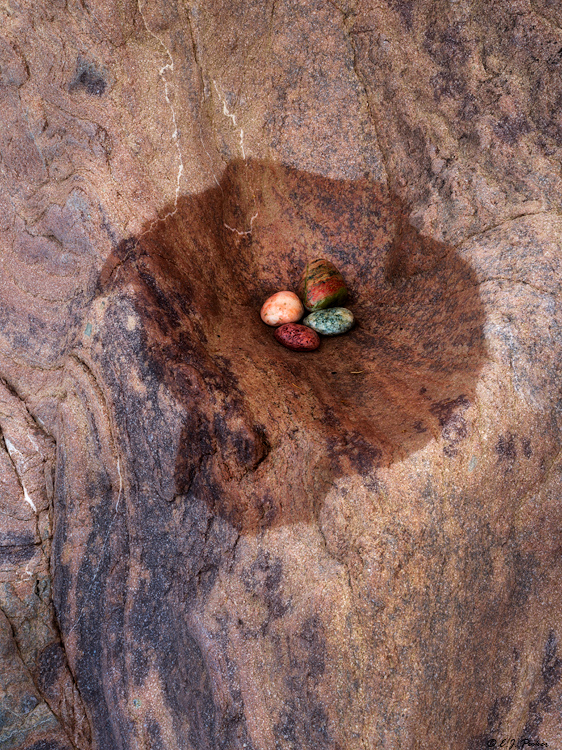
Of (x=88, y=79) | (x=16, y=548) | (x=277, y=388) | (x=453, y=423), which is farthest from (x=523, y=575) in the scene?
(x=88, y=79)

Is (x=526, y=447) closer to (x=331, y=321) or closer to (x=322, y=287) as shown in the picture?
(x=331, y=321)

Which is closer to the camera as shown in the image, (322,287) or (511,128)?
(511,128)

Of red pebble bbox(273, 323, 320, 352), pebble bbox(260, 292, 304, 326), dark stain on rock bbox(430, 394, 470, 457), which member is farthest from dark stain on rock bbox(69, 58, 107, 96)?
dark stain on rock bbox(430, 394, 470, 457)

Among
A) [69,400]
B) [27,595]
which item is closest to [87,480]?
[69,400]

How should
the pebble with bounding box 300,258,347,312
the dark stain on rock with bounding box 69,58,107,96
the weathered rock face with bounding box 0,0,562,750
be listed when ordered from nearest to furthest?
the weathered rock face with bounding box 0,0,562,750, the dark stain on rock with bounding box 69,58,107,96, the pebble with bounding box 300,258,347,312

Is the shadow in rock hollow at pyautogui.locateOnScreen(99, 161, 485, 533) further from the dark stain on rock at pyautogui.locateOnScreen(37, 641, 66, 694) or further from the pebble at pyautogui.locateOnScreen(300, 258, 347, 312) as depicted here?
the dark stain on rock at pyautogui.locateOnScreen(37, 641, 66, 694)

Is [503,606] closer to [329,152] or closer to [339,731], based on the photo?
[339,731]
